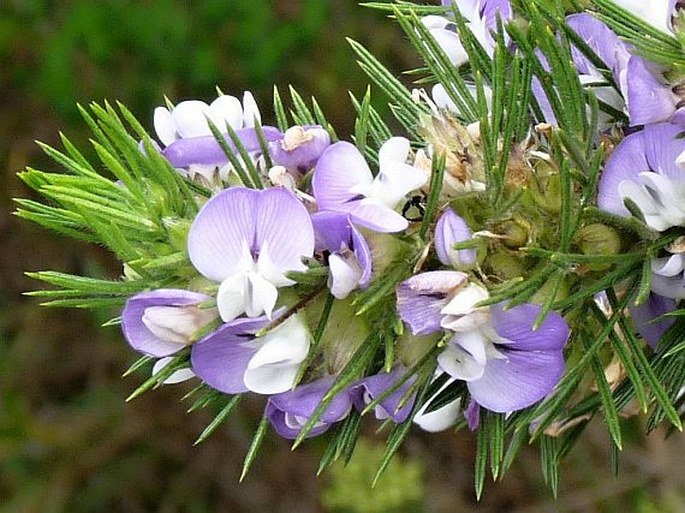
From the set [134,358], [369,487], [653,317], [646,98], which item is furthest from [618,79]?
[134,358]

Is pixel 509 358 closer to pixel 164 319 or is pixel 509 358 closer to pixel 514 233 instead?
pixel 514 233

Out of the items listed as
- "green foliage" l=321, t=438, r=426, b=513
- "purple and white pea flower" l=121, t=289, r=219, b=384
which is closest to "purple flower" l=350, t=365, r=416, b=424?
"purple and white pea flower" l=121, t=289, r=219, b=384

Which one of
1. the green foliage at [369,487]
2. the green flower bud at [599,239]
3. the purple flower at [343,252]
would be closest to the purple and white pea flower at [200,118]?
the purple flower at [343,252]

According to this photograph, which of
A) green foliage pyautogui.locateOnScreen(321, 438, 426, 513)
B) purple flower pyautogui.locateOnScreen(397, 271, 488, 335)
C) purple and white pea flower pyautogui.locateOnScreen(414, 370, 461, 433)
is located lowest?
green foliage pyautogui.locateOnScreen(321, 438, 426, 513)

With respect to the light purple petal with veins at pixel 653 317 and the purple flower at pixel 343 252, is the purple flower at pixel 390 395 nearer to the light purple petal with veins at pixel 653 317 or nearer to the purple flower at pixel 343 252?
the purple flower at pixel 343 252

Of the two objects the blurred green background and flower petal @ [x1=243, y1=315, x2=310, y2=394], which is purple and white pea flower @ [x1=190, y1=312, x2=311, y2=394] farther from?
the blurred green background

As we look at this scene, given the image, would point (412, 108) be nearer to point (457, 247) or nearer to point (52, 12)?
point (457, 247)
